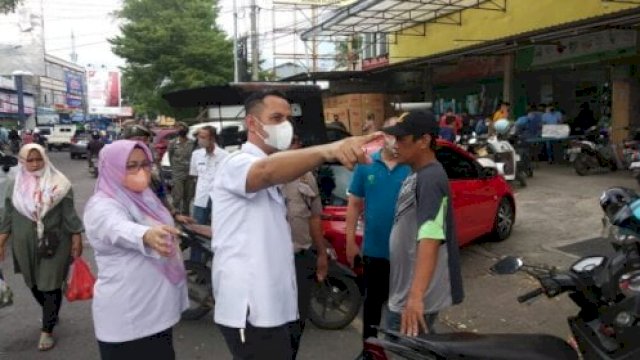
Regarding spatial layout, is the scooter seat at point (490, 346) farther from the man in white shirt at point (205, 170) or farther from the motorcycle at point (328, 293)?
the man in white shirt at point (205, 170)

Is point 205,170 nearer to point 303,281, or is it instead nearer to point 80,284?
point 80,284

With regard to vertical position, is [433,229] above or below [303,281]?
above

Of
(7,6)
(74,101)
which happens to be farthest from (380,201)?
(74,101)

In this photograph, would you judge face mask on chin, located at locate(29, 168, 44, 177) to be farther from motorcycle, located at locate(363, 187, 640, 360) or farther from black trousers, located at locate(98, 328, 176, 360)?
motorcycle, located at locate(363, 187, 640, 360)

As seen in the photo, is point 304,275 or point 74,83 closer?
point 304,275

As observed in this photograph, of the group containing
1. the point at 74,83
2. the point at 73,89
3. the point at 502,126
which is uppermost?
the point at 74,83

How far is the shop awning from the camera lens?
54.8 feet

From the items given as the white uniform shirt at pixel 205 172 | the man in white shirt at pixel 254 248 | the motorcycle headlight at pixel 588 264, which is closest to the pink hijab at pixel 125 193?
→ the man in white shirt at pixel 254 248

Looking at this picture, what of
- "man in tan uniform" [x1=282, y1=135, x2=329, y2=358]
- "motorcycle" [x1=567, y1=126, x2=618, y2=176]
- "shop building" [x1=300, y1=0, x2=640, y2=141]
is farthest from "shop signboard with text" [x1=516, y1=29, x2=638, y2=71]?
"man in tan uniform" [x1=282, y1=135, x2=329, y2=358]

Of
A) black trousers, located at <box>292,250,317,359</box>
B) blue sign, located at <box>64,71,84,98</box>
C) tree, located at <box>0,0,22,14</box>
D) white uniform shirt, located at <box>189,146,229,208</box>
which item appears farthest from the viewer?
blue sign, located at <box>64,71,84,98</box>

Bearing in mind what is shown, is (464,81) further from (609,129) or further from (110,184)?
(110,184)

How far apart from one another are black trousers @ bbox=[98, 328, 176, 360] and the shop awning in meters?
13.7

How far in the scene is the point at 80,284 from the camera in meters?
4.24

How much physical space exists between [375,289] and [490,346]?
149 centimetres
